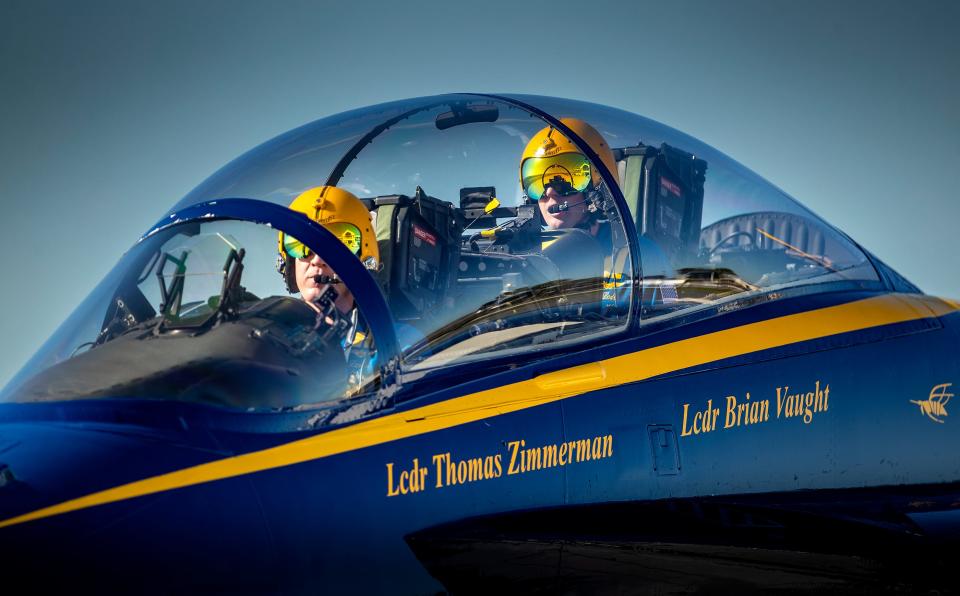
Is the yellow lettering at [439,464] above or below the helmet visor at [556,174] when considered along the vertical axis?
below

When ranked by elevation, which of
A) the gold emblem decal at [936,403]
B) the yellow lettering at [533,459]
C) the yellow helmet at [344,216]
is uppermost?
the yellow helmet at [344,216]

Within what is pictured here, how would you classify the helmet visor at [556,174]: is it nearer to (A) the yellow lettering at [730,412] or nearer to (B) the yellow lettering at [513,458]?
(A) the yellow lettering at [730,412]

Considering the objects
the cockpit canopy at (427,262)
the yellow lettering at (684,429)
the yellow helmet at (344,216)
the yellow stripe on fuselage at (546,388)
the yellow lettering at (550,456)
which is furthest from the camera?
the yellow helmet at (344,216)

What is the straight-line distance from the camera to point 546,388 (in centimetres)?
403

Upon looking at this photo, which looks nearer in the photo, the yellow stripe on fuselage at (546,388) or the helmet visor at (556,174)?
the yellow stripe on fuselage at (546,388)

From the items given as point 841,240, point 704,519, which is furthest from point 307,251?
point 841,240

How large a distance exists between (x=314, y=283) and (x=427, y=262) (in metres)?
1.32

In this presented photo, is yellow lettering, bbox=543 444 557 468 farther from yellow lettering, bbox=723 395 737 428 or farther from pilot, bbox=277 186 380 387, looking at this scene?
yellow lettering, bbox=723 395 737 428

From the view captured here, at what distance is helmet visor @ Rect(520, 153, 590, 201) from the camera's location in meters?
4.90

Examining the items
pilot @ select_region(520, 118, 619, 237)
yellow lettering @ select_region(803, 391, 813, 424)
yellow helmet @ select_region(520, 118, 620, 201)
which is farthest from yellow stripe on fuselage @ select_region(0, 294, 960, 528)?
yellow helmet @ select_region(520, 118, 620, 201)

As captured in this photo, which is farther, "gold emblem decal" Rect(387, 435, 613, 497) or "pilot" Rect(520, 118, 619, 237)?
"pilot" Rect(520, 118, 619, 237)

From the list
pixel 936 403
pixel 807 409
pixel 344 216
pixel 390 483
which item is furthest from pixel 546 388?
pixel 936 403

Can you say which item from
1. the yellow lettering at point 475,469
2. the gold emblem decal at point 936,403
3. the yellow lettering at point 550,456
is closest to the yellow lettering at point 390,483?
the yellow lettering at point 475,469

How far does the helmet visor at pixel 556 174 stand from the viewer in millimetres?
4898
